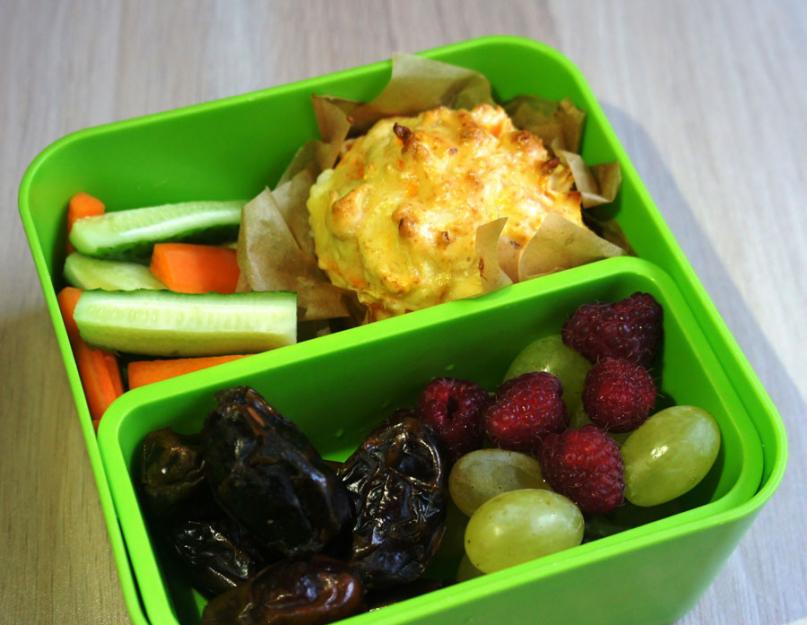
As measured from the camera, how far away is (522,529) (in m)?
0.90

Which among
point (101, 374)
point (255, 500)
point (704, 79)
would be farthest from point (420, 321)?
point (704, 79)

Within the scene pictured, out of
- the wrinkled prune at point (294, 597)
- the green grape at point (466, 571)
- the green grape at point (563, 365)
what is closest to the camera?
the wrinkled prune at point (294, 597)

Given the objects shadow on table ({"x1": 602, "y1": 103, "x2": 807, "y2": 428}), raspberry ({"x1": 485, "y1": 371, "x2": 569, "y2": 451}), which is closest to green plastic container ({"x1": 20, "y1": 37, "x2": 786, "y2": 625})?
raspberry ({"x1": 485, "y1": 371, "x2": 569, "y2": 451})

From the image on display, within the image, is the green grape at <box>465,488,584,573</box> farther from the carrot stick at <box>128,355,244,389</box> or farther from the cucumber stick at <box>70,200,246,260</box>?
the cucumber stick at <box>70,200,246,260</box>

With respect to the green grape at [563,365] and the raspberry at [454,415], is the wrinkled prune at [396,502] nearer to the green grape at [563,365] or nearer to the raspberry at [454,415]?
the raspberry at [454,415]

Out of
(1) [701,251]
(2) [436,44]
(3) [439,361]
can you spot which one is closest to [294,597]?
(3) [439,361]

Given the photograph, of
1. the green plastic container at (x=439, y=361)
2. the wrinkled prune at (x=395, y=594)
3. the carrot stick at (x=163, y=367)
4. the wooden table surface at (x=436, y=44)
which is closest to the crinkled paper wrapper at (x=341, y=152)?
the green plastic container at (x=439, y=361)

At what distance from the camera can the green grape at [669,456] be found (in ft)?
3.13

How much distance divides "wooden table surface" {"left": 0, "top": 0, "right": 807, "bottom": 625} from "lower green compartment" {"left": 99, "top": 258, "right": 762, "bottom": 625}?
0.19 metres

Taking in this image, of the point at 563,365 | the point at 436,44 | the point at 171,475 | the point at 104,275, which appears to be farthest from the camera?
the point at 436,44

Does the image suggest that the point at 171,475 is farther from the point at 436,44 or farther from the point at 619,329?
the point at 436,44

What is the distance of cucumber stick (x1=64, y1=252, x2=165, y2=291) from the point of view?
1.21 metres

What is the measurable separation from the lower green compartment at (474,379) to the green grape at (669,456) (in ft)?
0.12

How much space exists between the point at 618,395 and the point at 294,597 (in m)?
0.36
